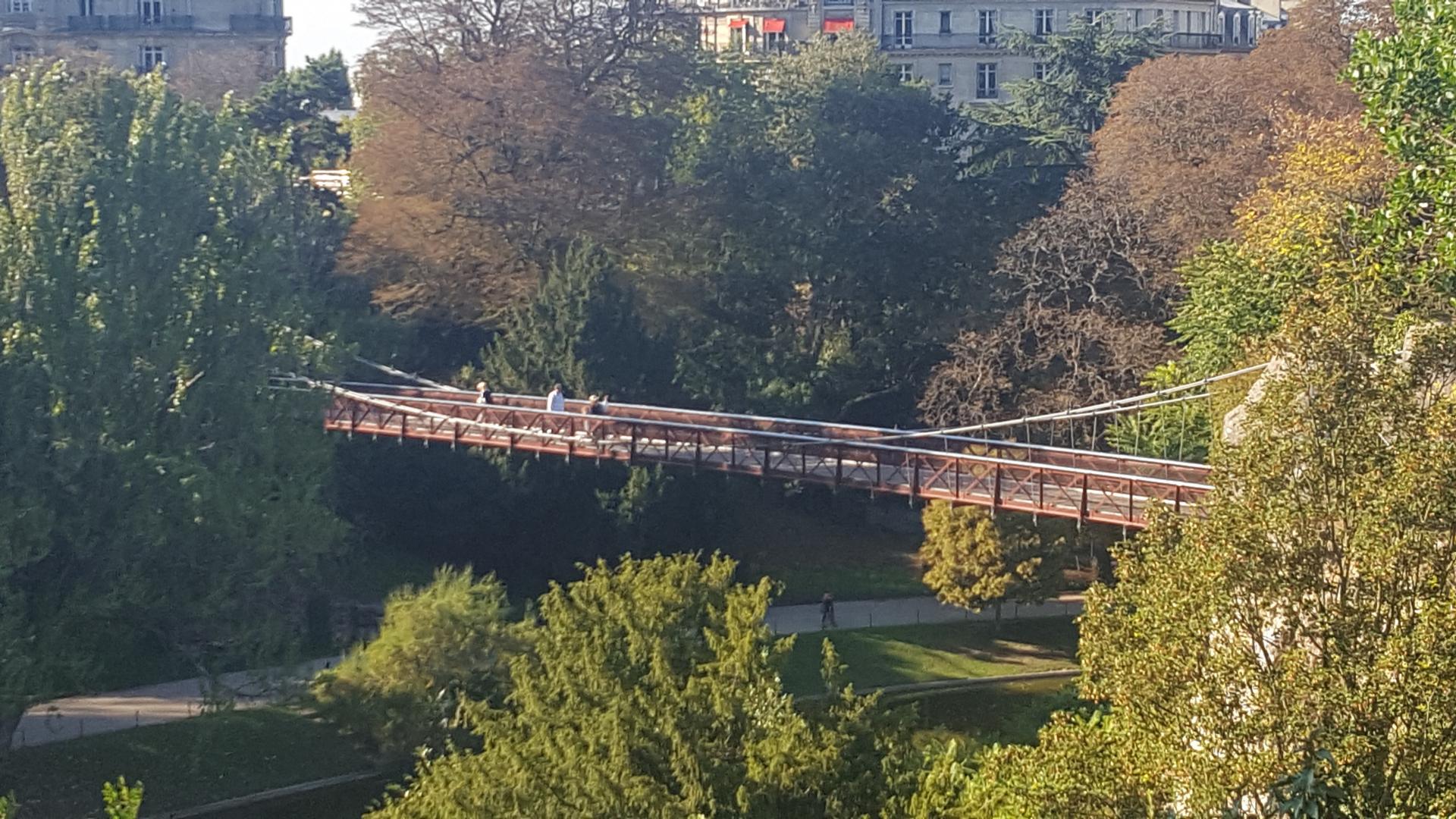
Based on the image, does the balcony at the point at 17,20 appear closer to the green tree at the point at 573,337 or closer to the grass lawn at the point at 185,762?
the green tree at the point at 573,337

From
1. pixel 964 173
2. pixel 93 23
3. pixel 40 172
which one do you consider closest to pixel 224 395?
pixel 40 172

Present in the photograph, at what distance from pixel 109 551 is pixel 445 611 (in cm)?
481

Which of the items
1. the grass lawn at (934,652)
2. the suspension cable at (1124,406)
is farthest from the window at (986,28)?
the grass lawn at (934,652)

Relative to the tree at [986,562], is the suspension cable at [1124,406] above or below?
above

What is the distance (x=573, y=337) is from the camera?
A: 35500mm

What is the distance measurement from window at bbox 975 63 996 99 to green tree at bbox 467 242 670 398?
32.9m

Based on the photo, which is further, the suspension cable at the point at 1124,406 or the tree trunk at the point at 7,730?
the suspension cable at the point at 1124,406

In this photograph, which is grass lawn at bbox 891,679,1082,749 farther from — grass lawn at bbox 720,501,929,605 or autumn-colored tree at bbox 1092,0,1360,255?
autumn-colored tree at bbox 1092,0,1360,255

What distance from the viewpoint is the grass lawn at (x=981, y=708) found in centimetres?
2664

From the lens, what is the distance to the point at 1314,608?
1013 centimetres

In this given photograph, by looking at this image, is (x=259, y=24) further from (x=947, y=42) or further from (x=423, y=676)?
(x=423, y=676)

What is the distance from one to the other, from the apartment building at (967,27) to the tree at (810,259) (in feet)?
69.9

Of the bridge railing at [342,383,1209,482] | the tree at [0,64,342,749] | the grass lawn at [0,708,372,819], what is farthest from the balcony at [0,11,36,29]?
the grass lawn at [0,708,372,819]

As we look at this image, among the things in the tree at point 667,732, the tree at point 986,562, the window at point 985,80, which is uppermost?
the window at point 985,80
